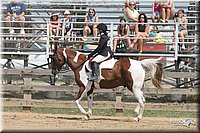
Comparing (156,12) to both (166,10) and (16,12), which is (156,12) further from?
(16,12)

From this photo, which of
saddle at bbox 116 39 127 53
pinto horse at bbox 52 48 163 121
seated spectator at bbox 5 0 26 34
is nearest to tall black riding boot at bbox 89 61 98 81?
pinto horse at bbox 52 48 163 121

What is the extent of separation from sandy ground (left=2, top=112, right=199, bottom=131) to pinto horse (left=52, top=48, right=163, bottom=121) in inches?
19.1

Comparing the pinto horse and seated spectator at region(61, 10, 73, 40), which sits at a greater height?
seated spectator at region(61, 10, 73, 40)

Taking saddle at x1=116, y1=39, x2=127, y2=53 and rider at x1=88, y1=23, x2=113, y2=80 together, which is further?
saddle at x1=116, y1=39, x2=127, y2=53

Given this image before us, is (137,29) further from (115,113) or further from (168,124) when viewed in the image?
(168,124)

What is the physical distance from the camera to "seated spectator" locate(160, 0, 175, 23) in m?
18.2

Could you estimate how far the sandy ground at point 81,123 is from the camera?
12453 mm

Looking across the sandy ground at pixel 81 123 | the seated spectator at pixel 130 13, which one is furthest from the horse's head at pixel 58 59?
the seated spectator at pixel 130 13

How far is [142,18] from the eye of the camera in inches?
687

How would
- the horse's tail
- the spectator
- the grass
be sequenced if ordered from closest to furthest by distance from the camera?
the horse's tail, the grass, the spectator

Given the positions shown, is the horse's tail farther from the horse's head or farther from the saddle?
the saddle

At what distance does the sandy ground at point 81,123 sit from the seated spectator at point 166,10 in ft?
15.2

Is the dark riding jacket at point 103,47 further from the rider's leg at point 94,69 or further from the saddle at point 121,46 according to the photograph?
the saddle at point 121,46

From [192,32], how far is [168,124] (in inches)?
240
